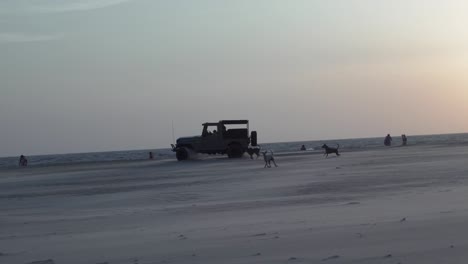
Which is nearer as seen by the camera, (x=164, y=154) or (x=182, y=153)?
(x=182, y=153)

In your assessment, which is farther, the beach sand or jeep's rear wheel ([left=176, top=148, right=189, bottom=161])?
jeep's rear wheel ([left=176, top=148, right=189, bottom=161])

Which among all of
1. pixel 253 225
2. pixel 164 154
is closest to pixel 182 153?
pixel 253 225

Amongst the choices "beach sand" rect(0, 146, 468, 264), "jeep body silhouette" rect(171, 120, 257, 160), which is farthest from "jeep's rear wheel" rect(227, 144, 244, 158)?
"beach sand" rect(0, 146, 468, 264)

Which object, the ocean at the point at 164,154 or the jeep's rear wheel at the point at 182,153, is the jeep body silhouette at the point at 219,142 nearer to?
the jeep's rear wheel at the point at 182,153

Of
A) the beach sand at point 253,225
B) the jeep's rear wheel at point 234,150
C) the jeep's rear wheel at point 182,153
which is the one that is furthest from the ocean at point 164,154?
the beach sand at point 253,225

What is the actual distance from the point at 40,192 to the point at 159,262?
557 inches

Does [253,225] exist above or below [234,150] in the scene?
below

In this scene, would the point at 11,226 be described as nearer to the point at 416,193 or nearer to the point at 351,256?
the point at 351,256

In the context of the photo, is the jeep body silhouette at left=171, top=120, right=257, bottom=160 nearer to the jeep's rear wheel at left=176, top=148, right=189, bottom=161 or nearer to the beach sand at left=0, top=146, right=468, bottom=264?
the jeep's rear wheel at left=176, top=148, right=189, bottom=161

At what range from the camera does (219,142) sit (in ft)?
130

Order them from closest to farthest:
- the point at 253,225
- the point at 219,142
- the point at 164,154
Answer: the point at 253,225 → the point at 219,142 → the point at 164,154

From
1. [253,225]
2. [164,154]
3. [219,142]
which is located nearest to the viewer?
[253,225]

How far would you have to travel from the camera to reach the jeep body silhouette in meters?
39.6

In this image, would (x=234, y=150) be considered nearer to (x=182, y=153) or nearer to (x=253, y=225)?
(x=182, y=153)
